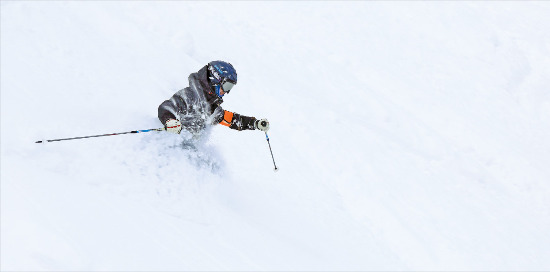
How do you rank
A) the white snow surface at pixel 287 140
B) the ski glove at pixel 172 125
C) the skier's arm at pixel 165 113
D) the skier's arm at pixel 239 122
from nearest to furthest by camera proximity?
the white snow surface at pixel 287 140
the ski glove at pixel 172 125
the skier's arm at pixel 165 113
the skier's arm at pixel 239 122

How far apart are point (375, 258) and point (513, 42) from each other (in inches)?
394

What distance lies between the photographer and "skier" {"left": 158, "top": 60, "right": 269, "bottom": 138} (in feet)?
18.1

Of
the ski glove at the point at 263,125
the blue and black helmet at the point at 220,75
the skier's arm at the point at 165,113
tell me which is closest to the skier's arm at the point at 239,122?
the ski glove at the point at 263,125

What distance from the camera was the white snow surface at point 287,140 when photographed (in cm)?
467

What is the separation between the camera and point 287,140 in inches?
363

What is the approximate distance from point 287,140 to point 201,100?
12.2 feet

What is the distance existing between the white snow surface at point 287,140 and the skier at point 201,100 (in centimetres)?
50

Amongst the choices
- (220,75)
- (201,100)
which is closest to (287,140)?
(201,100)

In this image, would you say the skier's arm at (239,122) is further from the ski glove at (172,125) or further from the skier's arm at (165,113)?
the ski glove at (172,125)

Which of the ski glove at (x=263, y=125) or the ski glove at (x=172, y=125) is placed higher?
the ski glove at (x=172, y=125)

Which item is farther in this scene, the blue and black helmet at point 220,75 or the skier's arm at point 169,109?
the blue and black helmet at point 220,75

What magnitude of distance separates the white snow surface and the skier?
1.65 ft

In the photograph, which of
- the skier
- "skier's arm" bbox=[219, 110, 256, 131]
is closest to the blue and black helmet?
the skier

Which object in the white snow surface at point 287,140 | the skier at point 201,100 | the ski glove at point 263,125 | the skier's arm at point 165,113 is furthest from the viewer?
the ski glove at point 263,125
